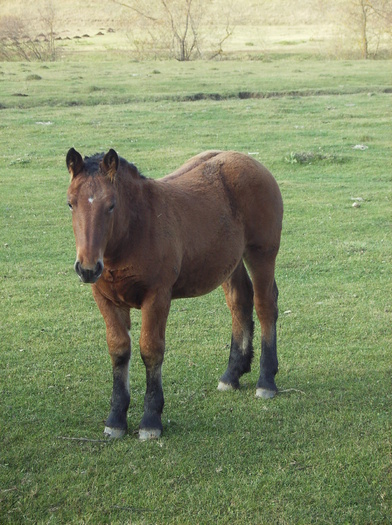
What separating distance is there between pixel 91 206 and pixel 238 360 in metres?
2.28

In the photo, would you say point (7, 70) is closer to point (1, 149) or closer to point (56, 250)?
point (1, 149)

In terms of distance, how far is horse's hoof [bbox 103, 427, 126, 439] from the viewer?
16.8 ft

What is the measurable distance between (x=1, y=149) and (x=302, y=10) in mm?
62714

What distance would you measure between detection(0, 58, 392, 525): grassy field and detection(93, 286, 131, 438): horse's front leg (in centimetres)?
15

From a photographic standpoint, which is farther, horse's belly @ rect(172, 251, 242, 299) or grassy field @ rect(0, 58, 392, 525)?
horse's belly @ rect(172, 251, 242, 299)

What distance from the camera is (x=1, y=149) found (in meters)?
16.4

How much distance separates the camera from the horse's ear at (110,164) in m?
4.66

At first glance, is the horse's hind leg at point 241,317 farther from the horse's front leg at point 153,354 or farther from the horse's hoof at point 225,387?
the horse's front leg at point 153,354

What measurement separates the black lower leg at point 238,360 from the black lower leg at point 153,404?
1.01 m

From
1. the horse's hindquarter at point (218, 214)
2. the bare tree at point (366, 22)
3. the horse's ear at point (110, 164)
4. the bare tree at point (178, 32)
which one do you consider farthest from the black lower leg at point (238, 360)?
the bare tree at point (366, 22)

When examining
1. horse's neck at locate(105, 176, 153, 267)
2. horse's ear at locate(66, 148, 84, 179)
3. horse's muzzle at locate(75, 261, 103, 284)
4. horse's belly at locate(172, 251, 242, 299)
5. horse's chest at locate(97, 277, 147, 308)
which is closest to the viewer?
horse's muzzle at locate(75, 261, 103, 284)

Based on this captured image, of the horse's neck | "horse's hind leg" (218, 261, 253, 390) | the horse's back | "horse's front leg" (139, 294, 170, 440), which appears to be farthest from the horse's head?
"horse's hind leg" (218, 261, 253, 390)

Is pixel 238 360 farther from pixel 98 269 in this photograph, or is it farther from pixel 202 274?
pixel 98 269

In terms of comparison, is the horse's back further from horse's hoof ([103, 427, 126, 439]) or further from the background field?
horse's hoof ([103, 427, 126, 439])
